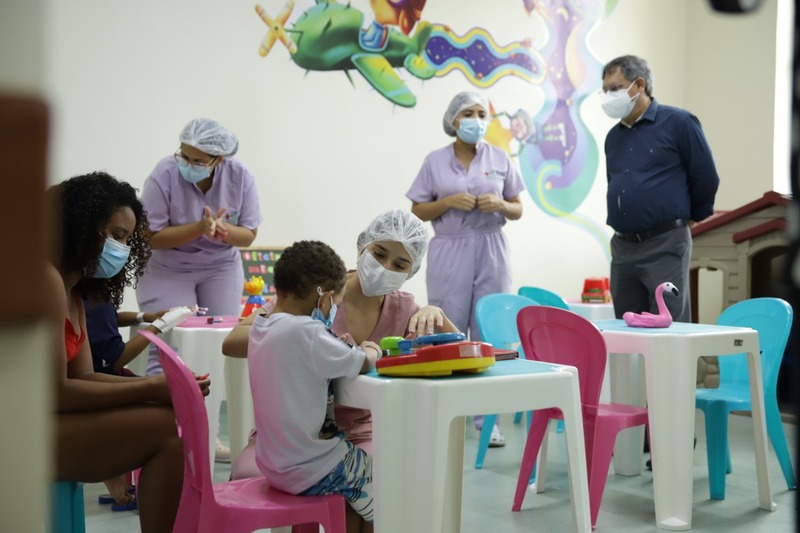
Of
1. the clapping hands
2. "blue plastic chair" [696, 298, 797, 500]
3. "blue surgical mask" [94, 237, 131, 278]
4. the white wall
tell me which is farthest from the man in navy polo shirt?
"blue surgical mask" [94, 237, 131, 278]

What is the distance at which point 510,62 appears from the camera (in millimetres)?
6168

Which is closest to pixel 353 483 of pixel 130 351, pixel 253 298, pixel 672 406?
pixel 130 351

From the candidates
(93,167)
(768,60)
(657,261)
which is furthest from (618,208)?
(768,60)

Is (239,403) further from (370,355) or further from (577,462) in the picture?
(577,462)

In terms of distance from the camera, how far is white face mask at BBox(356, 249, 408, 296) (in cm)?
241

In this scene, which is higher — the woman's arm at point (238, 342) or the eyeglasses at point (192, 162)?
the eyeglasses at point (192, 162)

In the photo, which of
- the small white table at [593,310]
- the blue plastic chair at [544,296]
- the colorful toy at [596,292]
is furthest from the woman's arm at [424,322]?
the colorful toy at [596,292]

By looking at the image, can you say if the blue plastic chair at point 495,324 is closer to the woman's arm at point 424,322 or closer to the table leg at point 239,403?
the table leg at point 239,403

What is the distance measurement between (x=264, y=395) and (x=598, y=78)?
5.25m

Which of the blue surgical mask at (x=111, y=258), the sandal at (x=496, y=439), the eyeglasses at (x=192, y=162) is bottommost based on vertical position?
the sandal at (x=496, y=439)

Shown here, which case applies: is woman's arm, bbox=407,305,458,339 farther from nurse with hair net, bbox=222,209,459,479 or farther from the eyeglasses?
the eyeglasses

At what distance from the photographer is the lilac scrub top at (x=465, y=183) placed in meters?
4.41

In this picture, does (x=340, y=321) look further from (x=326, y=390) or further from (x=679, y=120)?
(x=679, y=120)

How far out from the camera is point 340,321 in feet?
8.04
